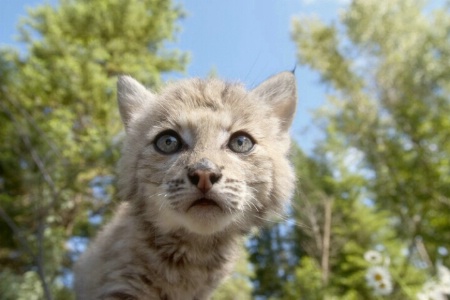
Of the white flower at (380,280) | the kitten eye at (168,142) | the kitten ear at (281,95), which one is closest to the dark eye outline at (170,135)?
the kitten eye at (168,142)

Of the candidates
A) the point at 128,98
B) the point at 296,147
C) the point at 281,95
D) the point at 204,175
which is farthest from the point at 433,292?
the point at 296,147

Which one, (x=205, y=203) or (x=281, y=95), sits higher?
(x=281, y=95)

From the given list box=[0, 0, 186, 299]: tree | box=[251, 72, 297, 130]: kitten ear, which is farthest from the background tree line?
box=[251, 72, 297, 130]: kitten ear

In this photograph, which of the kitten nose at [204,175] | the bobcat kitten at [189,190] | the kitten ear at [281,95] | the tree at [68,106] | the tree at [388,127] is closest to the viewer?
the kitten nose at [204,175]

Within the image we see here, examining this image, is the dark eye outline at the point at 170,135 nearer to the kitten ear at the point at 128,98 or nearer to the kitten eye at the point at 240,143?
the kitten eye at the point at 240,143

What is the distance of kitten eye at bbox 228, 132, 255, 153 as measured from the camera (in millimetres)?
1972

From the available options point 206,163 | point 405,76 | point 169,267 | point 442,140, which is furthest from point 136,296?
point 405,76

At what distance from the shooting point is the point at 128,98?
2348 millimetres

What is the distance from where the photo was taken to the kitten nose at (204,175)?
161cm

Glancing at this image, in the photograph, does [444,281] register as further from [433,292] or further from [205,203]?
[205,203]

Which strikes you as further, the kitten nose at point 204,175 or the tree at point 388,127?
the tree at point 388,127

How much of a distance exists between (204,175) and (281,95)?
0.95m

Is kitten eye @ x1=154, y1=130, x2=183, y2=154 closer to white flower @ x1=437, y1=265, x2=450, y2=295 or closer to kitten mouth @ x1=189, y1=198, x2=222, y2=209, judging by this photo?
kitten mouth @ x1=189, y1=198, x2=222, y2=209

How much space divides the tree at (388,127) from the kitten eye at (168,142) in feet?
25.3
